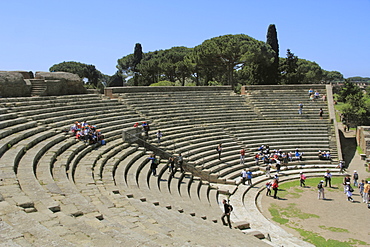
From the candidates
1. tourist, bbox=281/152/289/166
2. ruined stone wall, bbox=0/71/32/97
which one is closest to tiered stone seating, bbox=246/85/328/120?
tourist, bbox=281/152/289/166

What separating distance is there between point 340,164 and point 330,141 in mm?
3375

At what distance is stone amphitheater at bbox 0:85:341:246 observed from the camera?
6.43 meters

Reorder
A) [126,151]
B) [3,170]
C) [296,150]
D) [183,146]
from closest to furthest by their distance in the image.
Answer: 1. [3,170]
2. [126,151]
3. [183,146]
4. [296,150]

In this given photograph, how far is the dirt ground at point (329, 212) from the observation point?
38.7 ft

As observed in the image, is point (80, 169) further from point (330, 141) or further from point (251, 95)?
point (251, 95)

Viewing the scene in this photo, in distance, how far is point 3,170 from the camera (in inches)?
354

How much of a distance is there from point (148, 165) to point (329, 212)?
8145 millimetres

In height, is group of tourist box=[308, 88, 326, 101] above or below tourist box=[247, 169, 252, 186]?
above

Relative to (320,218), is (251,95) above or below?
above

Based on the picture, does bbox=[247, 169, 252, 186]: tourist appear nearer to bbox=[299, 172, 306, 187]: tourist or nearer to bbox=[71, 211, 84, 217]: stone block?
bbox=[299, 172, 306, 187]: tourist

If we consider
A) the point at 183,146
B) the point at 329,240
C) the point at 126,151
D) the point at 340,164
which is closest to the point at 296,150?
the point at 340,164

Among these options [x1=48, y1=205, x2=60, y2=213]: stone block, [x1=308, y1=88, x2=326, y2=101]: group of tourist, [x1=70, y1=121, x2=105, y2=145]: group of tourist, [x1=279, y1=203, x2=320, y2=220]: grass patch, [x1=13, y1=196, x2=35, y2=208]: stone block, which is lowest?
[x1=279, y1=203, x2=320, y2=220]: grass patch

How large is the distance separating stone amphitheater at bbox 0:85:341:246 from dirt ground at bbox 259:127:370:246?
1.26 metres

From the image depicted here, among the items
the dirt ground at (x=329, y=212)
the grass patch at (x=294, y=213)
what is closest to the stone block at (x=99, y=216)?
the dirt ground at (x=329, y=212)
